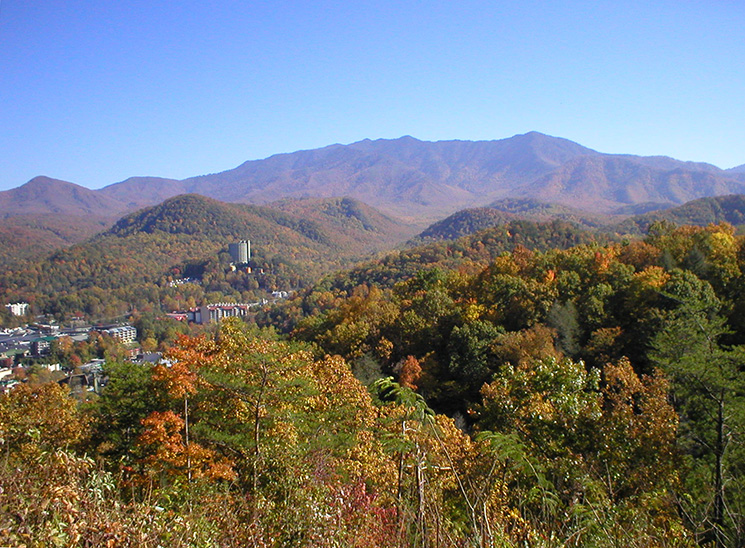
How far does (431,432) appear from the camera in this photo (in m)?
3.36

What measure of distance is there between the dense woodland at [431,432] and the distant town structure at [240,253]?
224 feet

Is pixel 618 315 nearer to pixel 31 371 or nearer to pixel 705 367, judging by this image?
pixel 705 367

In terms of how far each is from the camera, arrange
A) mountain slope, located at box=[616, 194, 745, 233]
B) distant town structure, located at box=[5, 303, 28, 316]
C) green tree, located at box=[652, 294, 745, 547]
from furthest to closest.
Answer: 1. mountain slope, located at box=[616, 194, 745, 233]
2. distant town structure, located at box=[5, 303, 28, 316]
3. green tree, located at box=[652, 294, 745, 547]

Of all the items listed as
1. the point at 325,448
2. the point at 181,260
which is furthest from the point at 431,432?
the point at 181,260

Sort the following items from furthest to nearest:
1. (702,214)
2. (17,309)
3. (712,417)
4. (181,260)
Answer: (181,260), (702,214), (17,309), (712,417)

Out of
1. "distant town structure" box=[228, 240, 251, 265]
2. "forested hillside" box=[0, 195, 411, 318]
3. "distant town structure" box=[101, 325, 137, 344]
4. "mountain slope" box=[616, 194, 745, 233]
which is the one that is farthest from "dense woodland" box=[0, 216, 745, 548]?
"distant town structure" box=[228, 240, 251, 265]

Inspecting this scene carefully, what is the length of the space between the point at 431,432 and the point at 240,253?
85.2 m

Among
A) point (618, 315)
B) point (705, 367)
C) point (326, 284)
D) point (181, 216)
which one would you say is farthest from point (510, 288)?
point (181, 216)

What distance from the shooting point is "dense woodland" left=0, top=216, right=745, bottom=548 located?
303 cm

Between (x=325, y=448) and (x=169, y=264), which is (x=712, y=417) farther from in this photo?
(x=169, y=264)

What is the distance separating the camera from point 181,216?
364 feet

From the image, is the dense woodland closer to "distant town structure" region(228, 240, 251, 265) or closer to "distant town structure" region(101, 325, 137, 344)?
"distant town structure" region(101, 325, 137, 344)

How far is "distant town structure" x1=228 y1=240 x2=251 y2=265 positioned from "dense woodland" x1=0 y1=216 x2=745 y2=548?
224ft

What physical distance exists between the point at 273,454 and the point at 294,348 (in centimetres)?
397
